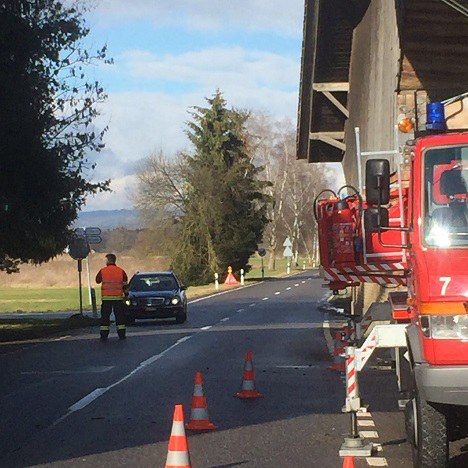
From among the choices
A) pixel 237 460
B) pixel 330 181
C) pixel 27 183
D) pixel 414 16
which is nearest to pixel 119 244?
pixel 330 181

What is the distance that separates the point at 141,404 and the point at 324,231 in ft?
9.61

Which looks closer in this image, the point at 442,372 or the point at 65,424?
the point at 442,372

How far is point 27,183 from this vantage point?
2783cm

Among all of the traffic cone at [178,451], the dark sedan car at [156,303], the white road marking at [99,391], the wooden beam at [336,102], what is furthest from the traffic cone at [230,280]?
the traffic cone at [178,451]

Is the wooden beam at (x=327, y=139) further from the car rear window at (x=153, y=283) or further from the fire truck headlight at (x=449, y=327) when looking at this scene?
the fire truck headlight at (x=449, y=327)

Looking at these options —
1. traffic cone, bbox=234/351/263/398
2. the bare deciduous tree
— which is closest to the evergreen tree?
the bare deciduous tree

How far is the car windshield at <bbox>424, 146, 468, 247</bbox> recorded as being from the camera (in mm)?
9383

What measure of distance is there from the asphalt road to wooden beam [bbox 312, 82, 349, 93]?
647cm

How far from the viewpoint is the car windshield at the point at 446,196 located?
9383mm

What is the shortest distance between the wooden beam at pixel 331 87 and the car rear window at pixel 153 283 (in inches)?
288

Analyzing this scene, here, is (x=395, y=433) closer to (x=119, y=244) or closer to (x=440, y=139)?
(x=440, y=139)

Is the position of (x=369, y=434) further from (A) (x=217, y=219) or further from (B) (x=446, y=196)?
(A) (x=217, y=219)

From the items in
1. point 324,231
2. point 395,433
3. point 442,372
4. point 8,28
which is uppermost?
point 8,28

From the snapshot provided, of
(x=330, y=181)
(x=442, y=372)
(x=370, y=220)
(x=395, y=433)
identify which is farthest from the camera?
(x=330, y=181)
